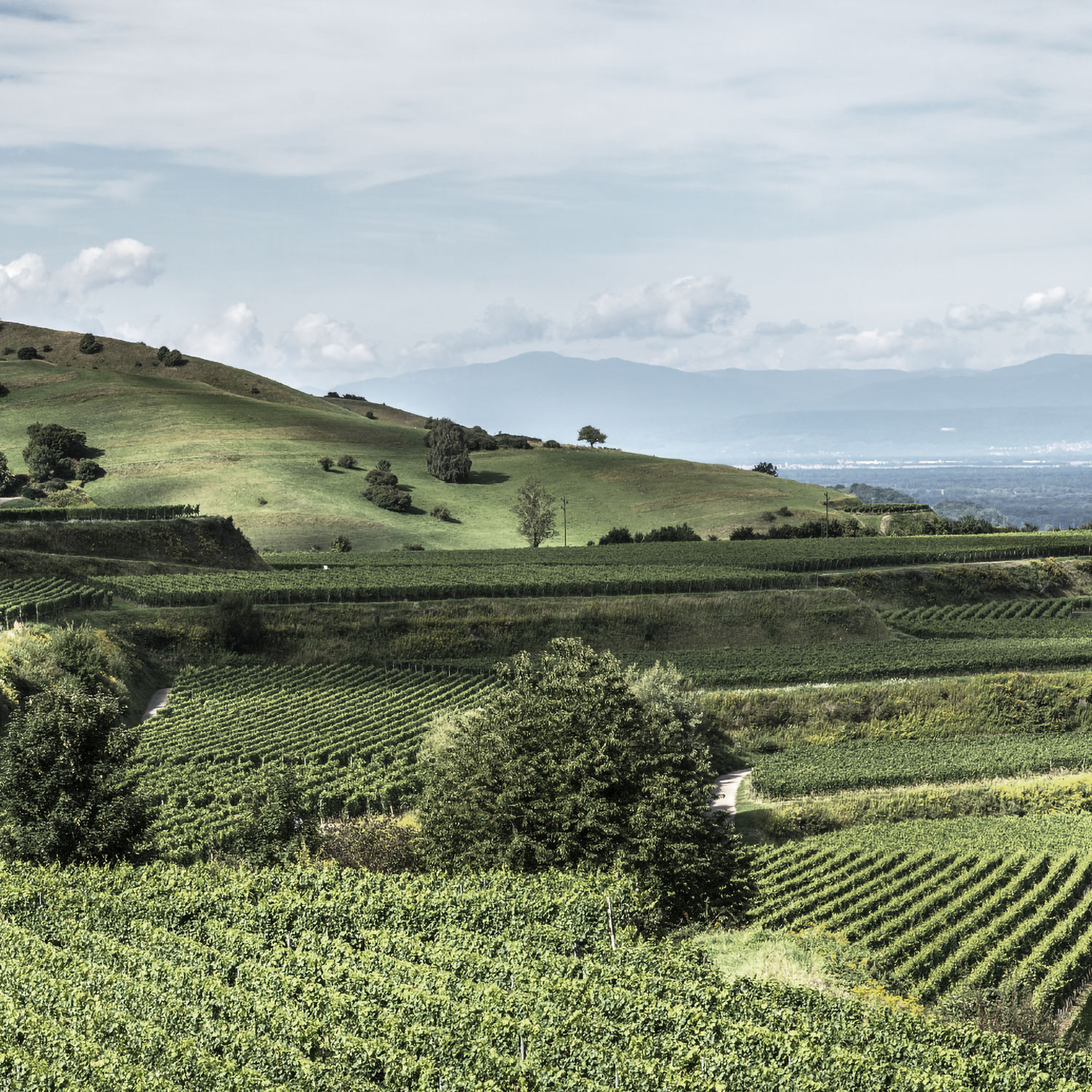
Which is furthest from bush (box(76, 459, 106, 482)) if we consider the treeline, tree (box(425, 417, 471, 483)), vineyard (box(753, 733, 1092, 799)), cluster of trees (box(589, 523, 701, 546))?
vineyard (box(753, 733, 1092, 799))

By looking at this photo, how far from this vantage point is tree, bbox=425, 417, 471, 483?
147 m

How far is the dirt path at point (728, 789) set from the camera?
5106 cm

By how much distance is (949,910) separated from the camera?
34.7 m

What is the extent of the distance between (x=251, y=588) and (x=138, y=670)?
17.1m

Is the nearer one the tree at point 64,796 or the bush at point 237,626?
the tree at point 64,796

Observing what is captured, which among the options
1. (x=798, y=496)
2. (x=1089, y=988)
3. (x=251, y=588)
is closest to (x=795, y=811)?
(x=1089, y=988)

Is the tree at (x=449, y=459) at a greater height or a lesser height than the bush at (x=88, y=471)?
greater

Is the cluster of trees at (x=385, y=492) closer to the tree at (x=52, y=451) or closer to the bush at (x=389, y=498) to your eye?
the bush at (x=389, y=498)

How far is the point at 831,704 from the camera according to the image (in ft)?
207

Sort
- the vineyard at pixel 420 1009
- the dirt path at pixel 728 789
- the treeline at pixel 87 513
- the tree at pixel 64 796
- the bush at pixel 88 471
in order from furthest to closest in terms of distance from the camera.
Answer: the bush at pixel 88 471, the treeline at pixel 87 513, the dirt path at pixel 728 789, the tree at pixel 64 796, the vineyard at pixel 420 1009

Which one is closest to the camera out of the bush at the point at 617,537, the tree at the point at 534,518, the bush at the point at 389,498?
the bush at the point at 617,537

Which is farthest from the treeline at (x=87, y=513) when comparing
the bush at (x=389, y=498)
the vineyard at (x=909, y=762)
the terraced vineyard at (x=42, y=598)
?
the vineyard at (x=909, y=762)

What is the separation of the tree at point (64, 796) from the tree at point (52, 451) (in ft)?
341

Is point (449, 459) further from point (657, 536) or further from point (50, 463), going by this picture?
point (50, 463)
